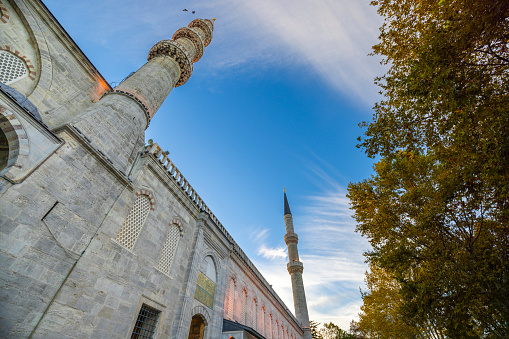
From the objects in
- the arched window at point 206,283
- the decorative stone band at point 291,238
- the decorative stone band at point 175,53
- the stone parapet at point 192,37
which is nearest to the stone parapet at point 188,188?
the arched window at point 206,283

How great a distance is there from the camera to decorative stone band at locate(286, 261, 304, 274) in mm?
29297

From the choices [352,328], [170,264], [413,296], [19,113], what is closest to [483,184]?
[413,296]

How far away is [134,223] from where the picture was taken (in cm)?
819

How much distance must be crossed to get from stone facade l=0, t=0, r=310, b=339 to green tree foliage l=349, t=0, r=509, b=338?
7.94 m

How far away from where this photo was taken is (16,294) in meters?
4.70

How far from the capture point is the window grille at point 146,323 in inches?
291

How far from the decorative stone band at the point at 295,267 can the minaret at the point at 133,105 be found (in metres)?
25.3

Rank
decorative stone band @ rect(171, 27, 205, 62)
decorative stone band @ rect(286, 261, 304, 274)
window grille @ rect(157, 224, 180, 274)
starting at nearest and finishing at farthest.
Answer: window grille @ rect(157, 224, 180, 274)
decorative stone band @ rect(171, 27, 205, 62)
decorative stone band @ rect(286, 261, 304, 274)

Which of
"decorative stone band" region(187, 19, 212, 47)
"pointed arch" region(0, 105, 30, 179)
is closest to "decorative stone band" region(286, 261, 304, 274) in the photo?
"decorative stone band" region(187, 19, 212, 47)

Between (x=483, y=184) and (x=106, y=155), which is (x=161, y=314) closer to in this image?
(x=106, y=155)

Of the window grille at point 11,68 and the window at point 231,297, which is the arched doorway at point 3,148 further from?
the window at point 231,297

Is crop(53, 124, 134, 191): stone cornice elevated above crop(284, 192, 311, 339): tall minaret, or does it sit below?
below

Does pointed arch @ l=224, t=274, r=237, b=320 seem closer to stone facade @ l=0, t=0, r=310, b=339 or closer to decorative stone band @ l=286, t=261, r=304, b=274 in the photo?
stone facade @ l=0, t=0, r=310, b=339

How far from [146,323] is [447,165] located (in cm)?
1083
